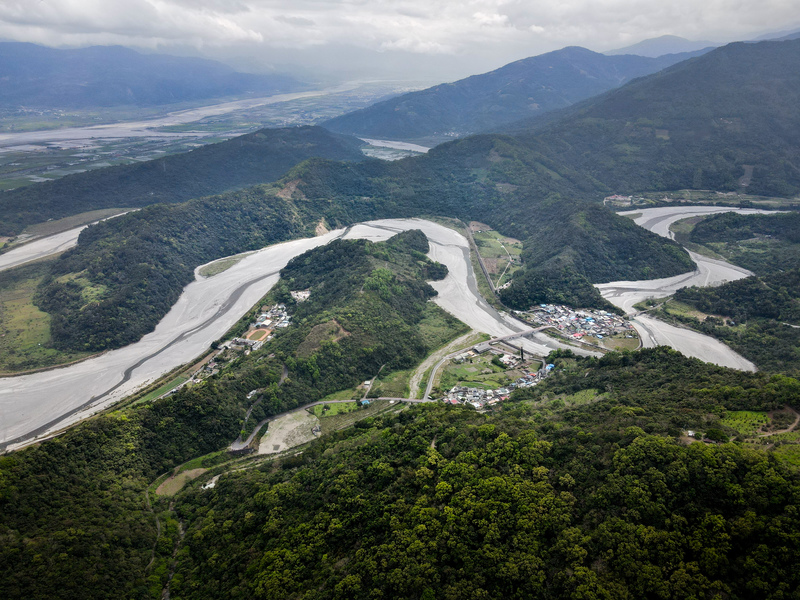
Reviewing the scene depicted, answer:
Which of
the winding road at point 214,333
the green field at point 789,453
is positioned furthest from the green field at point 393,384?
the green field at point 789,453

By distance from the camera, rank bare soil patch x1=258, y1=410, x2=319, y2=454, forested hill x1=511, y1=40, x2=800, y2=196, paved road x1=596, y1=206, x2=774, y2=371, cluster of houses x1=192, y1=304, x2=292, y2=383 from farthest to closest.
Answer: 1. forested hill x1=511, y1=40, x2=800, y2=196
2. paved road x1=596, y1=206, x2=774, y2=371
3. cluster of houses x1=192, y1=304, x2=292, y2=383
4. bare soil patch x1=258, y1=410, x2=319, y2=454

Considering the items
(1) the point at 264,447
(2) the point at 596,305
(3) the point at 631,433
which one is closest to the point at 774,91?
(2) the point at 596,305

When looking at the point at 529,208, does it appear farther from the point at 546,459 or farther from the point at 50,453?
the point at 50,453

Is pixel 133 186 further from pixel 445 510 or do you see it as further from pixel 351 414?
pixel 445 510

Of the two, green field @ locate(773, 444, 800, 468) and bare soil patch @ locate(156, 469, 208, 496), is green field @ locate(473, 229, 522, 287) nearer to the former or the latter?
bare soil patch @ locate(156, 469, 208, 496)

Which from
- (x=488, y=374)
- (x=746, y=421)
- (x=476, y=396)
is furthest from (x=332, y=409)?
(x=746, y=421)

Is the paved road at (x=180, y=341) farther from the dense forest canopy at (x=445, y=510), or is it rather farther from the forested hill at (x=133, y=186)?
the forested hill at (x=133, y=186)

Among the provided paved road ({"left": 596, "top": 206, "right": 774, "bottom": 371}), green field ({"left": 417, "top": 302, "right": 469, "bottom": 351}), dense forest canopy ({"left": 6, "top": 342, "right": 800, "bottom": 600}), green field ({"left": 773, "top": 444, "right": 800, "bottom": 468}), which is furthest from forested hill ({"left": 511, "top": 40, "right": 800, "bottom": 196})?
green field ({"left": 773, "top": 444, "right": 800, "bottom": 468})
